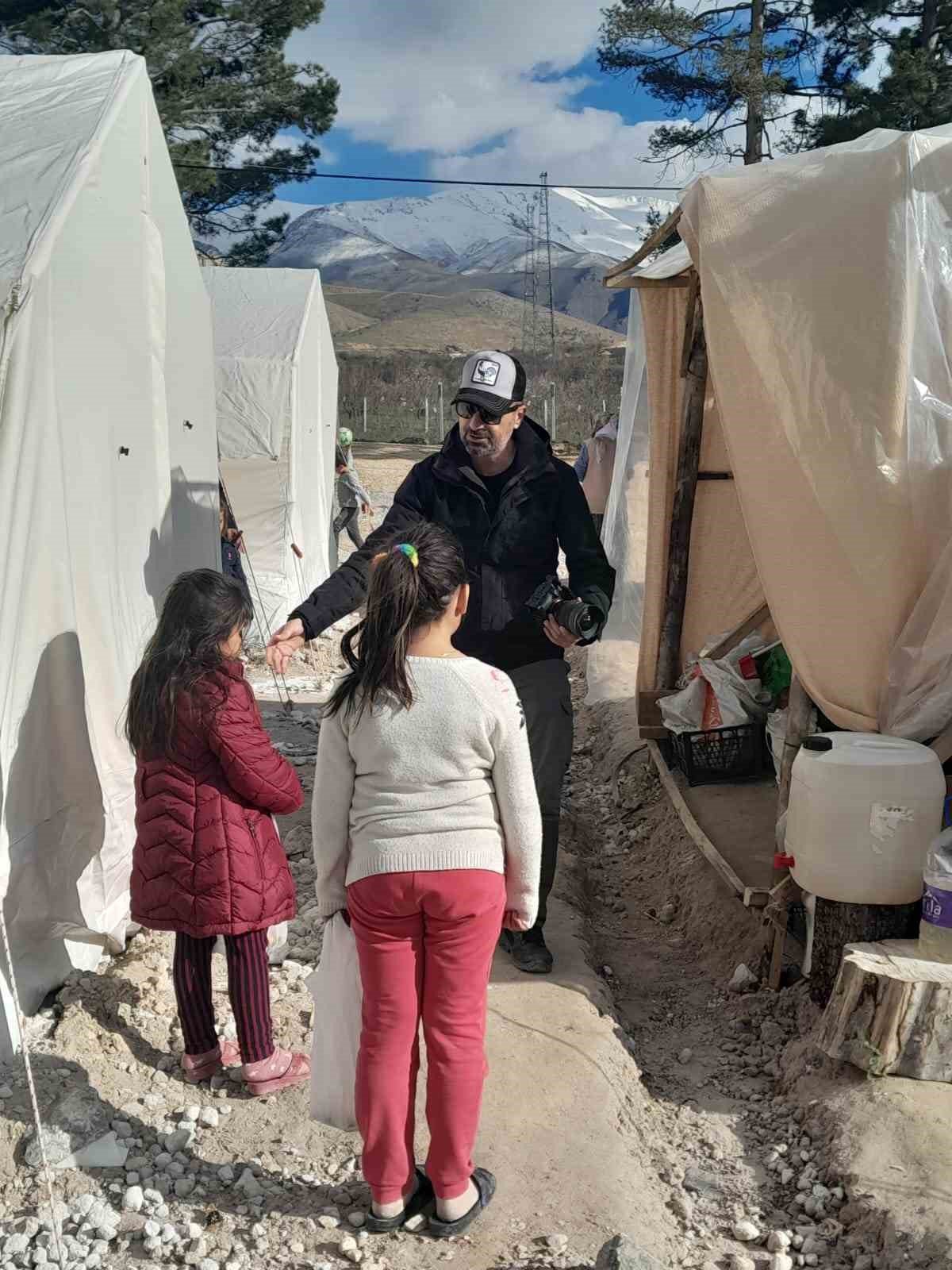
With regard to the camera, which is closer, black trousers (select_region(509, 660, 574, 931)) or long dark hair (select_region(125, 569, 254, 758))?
long dark hair (select_region(125, 569, 254, 758))

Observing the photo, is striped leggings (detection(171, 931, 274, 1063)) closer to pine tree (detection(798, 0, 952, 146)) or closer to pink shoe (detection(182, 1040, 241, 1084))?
pink shoe (detection(182, 1040, 241, 1084))

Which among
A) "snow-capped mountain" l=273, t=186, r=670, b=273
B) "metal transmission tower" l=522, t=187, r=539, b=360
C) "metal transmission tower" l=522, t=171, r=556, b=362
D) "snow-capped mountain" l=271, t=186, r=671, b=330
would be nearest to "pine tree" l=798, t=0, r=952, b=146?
"metal transmission tower" l=522, t=171, r=556, b=362

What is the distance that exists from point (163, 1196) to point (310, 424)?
8.29 meters

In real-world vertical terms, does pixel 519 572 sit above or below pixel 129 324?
below

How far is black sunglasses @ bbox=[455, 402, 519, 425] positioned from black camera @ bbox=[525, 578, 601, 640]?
54 centimetres

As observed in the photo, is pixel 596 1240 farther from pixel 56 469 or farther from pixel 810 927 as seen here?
pixel 56 469

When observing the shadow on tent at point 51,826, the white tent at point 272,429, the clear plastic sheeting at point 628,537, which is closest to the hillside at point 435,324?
the white tent at point 272,429

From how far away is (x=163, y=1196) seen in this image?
2.70 meters

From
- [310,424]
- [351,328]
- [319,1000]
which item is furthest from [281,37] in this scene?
[351,328]

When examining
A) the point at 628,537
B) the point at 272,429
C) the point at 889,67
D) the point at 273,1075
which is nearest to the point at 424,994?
the point at 273,1075

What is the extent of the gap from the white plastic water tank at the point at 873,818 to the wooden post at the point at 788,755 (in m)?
0.40

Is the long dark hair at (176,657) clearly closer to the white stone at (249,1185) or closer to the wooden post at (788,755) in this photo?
the white stone at (249,1185)

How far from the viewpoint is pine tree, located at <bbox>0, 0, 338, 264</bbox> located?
1791 centimetres

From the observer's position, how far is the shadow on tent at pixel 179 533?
173 inches
